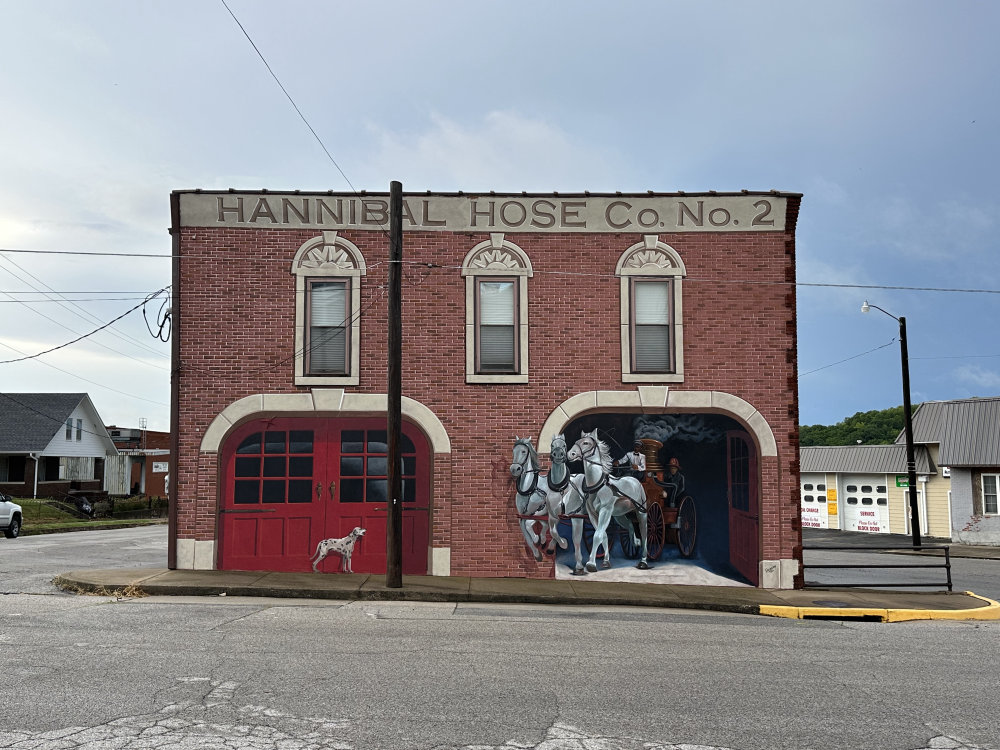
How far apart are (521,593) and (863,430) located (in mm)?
87171

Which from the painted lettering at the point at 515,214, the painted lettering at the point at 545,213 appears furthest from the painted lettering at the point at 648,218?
the painted lettering at the point at 515,214

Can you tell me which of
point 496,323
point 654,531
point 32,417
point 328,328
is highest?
point 32,417

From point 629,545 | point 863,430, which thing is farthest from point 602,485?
point 863,430

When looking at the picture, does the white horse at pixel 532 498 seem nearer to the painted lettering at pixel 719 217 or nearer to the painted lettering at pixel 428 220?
the painted lettering at pixel 428 220

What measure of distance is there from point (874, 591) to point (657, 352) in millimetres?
5863

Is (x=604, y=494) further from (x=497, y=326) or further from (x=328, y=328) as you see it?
(x=328, y=328)

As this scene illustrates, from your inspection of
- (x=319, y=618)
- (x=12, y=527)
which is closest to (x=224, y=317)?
(x=319, y=618)

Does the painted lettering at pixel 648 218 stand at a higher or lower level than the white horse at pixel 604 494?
higher

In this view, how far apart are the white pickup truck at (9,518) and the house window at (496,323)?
20612 mm

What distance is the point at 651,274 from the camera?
1581cm

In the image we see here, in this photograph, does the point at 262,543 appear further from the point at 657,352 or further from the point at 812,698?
the point at 812,698

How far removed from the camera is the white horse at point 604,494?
1562 centimetres

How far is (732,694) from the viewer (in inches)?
291

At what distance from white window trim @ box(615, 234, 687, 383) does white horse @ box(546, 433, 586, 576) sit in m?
1.93
